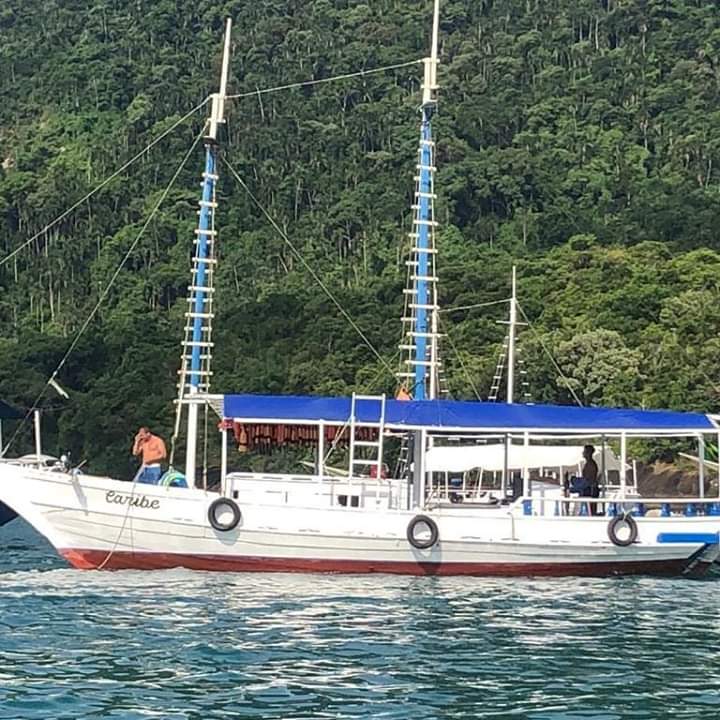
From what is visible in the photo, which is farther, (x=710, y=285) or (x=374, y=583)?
(x=710, y=285)

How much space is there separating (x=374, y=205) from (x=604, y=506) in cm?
11152

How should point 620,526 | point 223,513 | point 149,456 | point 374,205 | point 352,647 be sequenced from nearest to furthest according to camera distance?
point 352,647 < point 223,513 < point 620,526 < point 149,456 < point 374,205

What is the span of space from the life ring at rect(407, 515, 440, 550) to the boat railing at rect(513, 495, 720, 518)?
201 centimetres

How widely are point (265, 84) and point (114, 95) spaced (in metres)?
23.1

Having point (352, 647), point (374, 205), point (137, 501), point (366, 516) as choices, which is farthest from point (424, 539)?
point (374, 205)

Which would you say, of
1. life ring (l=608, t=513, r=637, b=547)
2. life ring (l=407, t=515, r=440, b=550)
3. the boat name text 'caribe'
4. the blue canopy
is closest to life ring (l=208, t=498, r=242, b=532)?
the boat name text 'caribe'

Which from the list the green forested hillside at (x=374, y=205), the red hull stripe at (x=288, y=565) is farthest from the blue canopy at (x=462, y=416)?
the green forested hillside at (x=374, y=205)

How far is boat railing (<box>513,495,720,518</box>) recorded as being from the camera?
105 feet

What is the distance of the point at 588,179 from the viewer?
141125 mm

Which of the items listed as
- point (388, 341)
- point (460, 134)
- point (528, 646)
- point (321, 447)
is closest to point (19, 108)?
point (460, 134)

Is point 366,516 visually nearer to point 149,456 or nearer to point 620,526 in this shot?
point 149,456

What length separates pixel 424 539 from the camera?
31.5 meters

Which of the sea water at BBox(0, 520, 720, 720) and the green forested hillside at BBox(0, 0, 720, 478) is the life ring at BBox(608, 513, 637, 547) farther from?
the green forested hillside at BBox(0, 0, 720, 478)

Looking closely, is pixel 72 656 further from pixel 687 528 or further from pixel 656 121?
pixel 656 121
